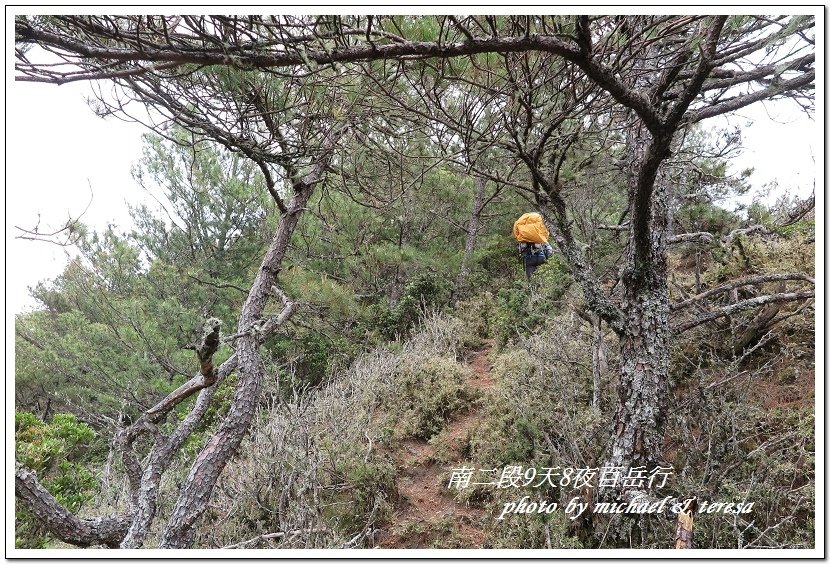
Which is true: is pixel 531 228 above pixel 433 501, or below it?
above

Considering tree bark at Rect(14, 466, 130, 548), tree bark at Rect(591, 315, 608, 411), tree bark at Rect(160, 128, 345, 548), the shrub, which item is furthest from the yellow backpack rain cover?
the shrub

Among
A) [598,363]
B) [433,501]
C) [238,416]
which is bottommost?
[433,501]

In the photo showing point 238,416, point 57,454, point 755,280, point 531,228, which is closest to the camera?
point 755,280

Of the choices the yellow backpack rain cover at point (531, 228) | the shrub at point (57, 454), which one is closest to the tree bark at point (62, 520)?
the shrub at point (57, 454)

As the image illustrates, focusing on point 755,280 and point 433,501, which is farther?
point 433,501

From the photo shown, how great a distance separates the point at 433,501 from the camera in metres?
2.94

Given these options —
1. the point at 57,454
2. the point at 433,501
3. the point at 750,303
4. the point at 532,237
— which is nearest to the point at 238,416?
the point at 433,501

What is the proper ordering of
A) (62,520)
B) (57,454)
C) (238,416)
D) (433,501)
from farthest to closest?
(57,454) → (433,501) → (238,416) → (62,520)

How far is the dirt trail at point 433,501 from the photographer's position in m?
2.55

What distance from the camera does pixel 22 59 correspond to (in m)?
1.53

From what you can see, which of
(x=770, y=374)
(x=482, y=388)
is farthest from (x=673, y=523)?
(x=482, y=388)

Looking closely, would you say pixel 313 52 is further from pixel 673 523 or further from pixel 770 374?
pixel 770 374

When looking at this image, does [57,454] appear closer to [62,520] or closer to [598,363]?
[62,520]

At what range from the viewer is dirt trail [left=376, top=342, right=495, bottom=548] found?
8.37 feet
